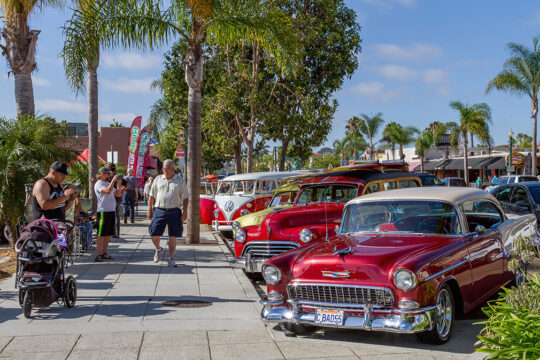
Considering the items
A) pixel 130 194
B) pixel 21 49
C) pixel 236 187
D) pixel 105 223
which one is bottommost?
pixel 105 223

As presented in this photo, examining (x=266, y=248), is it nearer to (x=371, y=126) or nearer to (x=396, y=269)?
(x=396, y=269)

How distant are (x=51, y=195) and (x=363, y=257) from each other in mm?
4336

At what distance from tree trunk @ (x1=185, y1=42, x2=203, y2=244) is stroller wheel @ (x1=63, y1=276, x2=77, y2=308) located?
6856 mm

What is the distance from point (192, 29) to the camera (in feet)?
46.0

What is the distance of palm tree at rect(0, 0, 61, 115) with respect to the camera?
41.7 ft

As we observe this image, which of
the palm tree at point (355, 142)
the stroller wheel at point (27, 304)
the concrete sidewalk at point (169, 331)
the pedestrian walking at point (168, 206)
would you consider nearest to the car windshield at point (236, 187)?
the pedestrian walking at point (168, 206)

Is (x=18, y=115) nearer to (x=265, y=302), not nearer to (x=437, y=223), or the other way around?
(x=265, y=302)

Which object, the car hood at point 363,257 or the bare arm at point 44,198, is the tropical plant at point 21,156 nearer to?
the bare arm at point 44,198

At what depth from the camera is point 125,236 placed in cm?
1573

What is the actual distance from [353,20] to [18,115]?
18.9m

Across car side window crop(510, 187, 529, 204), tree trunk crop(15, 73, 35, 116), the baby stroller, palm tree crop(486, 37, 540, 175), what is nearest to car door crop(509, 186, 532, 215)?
car side window crop(510, 187, 529, 204)

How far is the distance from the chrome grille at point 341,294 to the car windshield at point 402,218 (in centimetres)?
137

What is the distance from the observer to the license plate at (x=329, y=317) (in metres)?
5.69

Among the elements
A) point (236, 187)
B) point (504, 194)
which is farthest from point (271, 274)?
point (236, 187)
